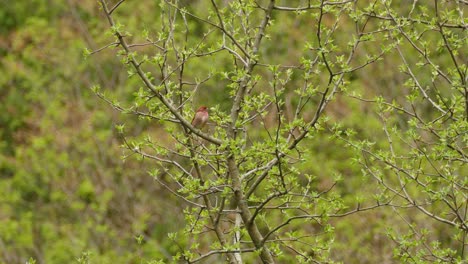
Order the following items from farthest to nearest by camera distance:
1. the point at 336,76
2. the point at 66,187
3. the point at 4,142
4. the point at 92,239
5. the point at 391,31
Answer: the point at 4,142 → the point at 66,187 → the point at 92,239 → the point at 391,31 → the point at 336,76

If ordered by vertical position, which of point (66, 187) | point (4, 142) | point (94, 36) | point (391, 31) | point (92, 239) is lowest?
point (391, 31)

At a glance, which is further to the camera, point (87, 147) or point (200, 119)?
point (87, 147)

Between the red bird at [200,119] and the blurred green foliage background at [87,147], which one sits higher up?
the blurred green foliage background at [87,147]

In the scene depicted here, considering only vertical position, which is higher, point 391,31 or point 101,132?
point 101,132

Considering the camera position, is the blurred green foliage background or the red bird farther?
the blurred green foliage background

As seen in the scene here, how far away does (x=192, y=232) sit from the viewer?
272 inches

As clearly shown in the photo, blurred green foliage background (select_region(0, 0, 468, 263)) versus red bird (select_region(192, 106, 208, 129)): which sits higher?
blurred green foliage background (select_region(0, 0, 468, 263))

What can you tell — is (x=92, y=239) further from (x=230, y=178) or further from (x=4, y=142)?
(x=230, y=178)

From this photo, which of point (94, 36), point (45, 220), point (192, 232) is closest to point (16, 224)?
point (45, 220)

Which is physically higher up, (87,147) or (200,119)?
(87,147)

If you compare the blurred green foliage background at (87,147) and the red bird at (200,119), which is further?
the blurred green foliage background at (87,147)

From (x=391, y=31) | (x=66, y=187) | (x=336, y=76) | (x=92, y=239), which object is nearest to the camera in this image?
(x=336, y=76)

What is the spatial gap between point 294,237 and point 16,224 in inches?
447

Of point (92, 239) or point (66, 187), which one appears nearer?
point (92, 239)
